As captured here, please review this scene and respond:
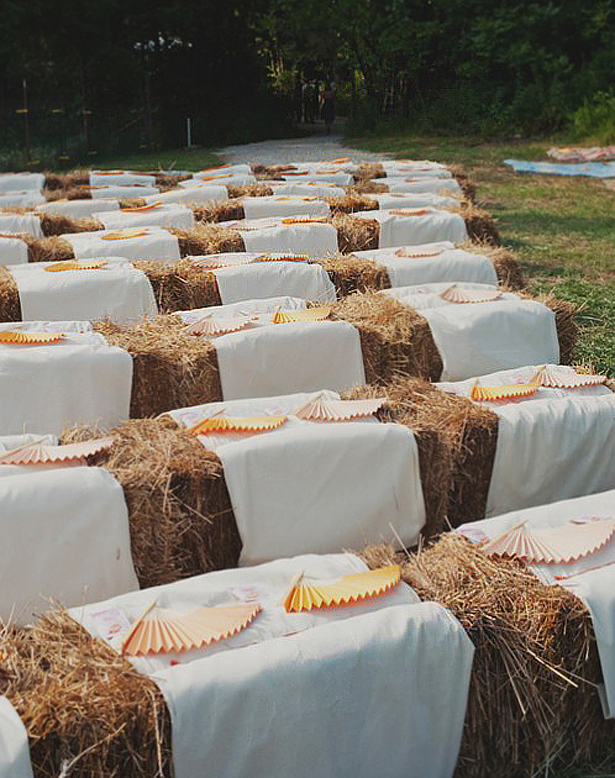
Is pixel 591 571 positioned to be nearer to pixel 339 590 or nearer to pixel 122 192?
pixel 339 590

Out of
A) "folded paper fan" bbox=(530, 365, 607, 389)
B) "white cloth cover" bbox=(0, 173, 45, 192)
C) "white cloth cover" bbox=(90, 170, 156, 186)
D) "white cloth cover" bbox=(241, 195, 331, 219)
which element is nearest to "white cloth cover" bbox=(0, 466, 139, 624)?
"folded paper fan" bbox=(530, 365, 607, 389)

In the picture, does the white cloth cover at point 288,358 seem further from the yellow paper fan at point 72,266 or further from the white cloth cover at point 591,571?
the white cloth cover at point 591,571

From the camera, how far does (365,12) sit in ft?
79.7

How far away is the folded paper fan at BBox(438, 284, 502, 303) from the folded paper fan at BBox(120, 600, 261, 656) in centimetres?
248

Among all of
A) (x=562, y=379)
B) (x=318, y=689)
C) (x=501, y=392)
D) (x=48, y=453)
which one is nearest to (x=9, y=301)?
(x=48, y=453)

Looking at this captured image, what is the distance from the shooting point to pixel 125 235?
17.7 ft

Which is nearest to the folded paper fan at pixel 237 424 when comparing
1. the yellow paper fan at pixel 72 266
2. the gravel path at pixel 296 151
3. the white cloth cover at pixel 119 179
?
the yellow paper fan at pixel 72 266

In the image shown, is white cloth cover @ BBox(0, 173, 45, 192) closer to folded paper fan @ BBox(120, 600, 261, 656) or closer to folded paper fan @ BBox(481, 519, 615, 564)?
folded paper fan @ BBox(481, 519, 615, 564)

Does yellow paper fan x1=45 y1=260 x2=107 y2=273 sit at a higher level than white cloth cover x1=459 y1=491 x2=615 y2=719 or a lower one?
higher

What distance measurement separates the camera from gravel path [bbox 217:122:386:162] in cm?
1894

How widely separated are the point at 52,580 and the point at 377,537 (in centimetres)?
93

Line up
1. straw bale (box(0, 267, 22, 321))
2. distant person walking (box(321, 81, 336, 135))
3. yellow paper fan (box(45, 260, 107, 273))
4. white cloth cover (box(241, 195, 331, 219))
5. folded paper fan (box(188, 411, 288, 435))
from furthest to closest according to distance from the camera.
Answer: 1. distant person walking (box(321, 81, 336, 135))
2. white cloth cover (box(241, 195, 331, 219))
3. yellow paper fan (box(45, 260, 107, 273))
4. straw bale (box(0, 267, 22, 321))
5. folded paper fan (box(188, 411, 288, 435))

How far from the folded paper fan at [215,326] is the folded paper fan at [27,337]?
507 millimetres

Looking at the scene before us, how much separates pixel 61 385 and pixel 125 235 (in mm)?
2122
